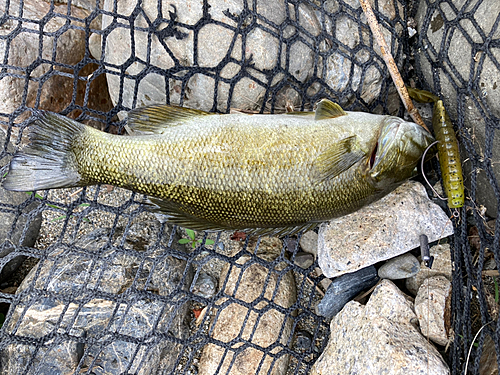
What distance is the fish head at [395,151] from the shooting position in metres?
2.92

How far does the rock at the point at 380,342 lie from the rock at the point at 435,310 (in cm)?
8

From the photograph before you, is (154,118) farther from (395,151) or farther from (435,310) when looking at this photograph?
(435,310)

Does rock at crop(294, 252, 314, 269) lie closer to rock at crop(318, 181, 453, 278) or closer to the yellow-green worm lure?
rock at crop(318, 181, 453, 278)

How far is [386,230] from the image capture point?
3.45m

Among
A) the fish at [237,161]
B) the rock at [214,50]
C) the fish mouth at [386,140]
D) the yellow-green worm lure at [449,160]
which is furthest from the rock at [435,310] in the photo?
the rock at [214,50]

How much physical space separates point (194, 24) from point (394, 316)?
114 inches

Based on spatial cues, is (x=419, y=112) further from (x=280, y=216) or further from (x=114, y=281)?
(x=114, y=281)

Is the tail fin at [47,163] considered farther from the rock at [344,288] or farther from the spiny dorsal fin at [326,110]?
the rock at [344,288]

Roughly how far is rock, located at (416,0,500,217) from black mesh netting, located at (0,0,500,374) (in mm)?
12

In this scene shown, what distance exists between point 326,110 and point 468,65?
1.29m

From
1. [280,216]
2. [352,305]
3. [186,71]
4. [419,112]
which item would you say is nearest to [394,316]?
[352,305]

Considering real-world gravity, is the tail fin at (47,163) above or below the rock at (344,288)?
above

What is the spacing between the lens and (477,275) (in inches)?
125

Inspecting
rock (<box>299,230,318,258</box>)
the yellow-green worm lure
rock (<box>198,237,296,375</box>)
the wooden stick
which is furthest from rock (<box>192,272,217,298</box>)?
the wooden stick
